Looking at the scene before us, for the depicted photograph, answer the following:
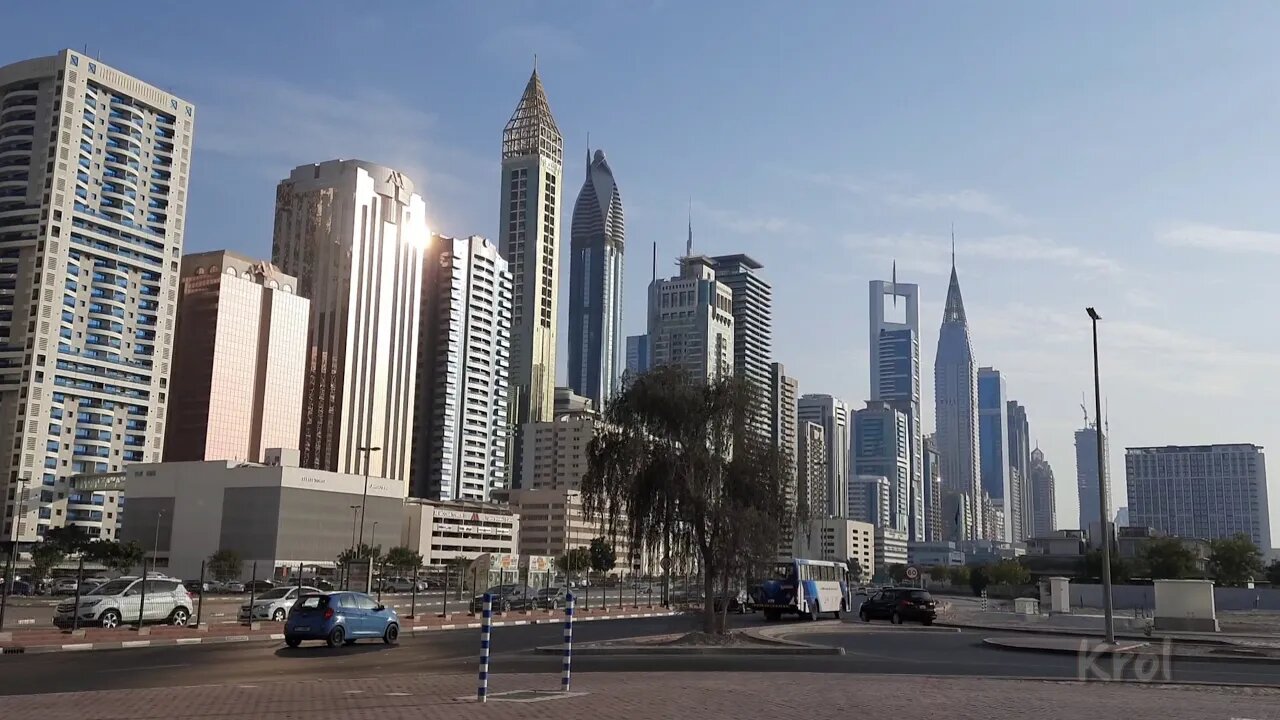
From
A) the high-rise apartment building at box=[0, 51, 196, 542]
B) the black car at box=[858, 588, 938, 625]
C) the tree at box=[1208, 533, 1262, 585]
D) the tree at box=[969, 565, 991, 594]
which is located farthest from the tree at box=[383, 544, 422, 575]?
the black car at box=[858, 588, 938, 625]

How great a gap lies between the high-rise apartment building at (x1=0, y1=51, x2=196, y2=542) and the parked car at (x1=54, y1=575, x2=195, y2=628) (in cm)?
12478

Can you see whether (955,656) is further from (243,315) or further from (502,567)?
(243,315)

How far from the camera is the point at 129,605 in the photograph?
1405 inches

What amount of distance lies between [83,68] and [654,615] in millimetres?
143998

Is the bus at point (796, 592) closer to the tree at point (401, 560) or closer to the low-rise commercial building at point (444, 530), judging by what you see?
the tree at point (401, 560)

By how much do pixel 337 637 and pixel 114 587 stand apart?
441 inches

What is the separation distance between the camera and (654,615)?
57.0 metres

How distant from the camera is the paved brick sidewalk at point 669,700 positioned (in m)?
14.1

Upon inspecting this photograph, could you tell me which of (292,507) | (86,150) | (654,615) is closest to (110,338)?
(86,150)

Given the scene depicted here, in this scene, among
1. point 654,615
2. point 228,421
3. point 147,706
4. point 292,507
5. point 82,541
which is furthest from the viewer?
point 228,421

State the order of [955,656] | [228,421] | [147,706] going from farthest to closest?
[228,421]
[955,656]
[147,706]

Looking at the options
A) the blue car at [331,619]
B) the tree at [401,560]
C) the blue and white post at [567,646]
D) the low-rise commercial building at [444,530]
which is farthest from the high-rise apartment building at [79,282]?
the blue and white post at [567,646]

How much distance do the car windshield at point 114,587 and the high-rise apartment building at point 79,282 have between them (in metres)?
125

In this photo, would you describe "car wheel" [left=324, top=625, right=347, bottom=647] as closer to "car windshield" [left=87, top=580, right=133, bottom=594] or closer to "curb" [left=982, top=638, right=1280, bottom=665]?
"car windshield" [left=87, top=580, right=133, bottom=594]
